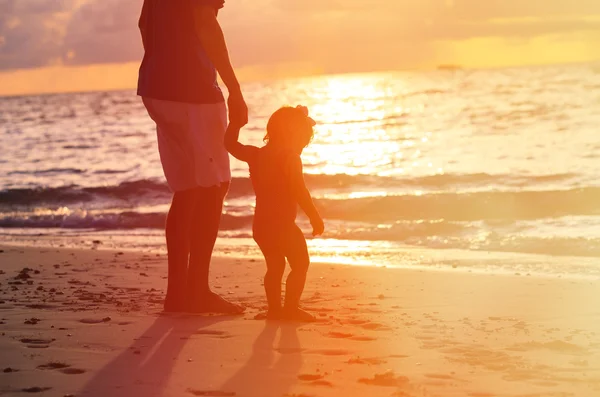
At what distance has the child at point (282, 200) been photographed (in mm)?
4734

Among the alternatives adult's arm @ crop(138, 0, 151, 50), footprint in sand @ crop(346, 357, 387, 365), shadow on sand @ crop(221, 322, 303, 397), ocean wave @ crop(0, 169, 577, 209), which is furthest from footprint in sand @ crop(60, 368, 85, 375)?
ocean wave @ crop(0, 169, 577, 209)

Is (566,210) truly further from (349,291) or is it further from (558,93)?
(558,93)

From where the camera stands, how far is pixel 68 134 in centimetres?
3550

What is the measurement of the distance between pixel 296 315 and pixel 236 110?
45.5 inches

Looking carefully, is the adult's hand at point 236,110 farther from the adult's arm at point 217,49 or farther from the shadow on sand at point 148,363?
the shadow on sand at point 148,363

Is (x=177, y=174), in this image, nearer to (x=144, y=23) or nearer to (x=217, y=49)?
(x=217, y=49)

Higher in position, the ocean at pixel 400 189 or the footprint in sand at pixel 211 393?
the ocean at pixel 400 189

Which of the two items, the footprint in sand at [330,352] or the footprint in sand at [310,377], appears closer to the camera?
the footprint in sand at [310,377]

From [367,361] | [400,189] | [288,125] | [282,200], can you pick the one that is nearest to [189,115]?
[288,125]

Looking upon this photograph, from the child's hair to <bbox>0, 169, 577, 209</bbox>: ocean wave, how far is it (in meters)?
10.5

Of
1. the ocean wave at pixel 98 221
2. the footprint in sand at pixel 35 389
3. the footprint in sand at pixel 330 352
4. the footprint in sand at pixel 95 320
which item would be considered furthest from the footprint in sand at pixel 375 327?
the ocean wave at pixel 98 221

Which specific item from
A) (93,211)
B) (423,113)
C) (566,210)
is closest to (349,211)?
(566,210)

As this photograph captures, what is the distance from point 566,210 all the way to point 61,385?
383 inches

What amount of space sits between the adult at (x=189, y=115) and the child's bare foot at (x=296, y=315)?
1.53 feet
